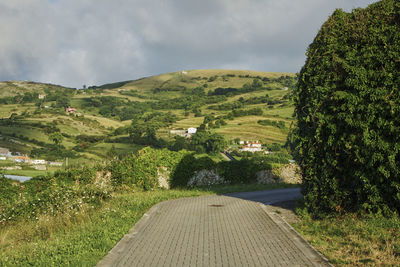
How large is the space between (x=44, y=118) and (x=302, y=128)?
14279cm

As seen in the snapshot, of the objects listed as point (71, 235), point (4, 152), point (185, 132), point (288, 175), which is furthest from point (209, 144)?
point (71, 235)

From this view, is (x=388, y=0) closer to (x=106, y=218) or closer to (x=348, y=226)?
(x=348, y=226)

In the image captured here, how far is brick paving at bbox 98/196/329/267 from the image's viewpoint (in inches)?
292

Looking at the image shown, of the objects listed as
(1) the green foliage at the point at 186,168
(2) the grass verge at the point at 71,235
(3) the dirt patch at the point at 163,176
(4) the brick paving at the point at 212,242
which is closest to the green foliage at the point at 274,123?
(1) the green foliage at the point at 186,168

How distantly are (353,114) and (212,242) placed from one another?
18.1ft

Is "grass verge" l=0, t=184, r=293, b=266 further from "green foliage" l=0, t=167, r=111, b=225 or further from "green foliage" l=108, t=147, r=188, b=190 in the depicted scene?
"green foliage" l=108, t=147, r=188, b=190

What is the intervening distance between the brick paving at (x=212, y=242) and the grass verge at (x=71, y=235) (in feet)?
1.51

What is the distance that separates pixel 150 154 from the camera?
21969mm

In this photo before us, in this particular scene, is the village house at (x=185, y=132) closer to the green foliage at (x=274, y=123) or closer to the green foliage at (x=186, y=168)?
the green foliage at (x=274, y=123)

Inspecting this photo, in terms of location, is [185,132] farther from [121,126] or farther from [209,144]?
[121,126]

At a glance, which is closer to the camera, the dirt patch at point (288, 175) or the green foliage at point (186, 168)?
the green foliage at point (186, 168)

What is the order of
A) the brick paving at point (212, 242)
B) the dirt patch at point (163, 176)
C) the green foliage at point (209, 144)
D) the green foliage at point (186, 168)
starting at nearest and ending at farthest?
the brick paving at point (212, 242) < the dirt patch at point (163, 176) < the green foliage at point (186, 168) < the green foliage at point (209, 144)

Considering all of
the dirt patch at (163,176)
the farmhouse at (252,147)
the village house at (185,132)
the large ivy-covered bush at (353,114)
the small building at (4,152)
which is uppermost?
the large ivy-covered bush at (353,114)

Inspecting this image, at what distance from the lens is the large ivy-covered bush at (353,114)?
980cm
